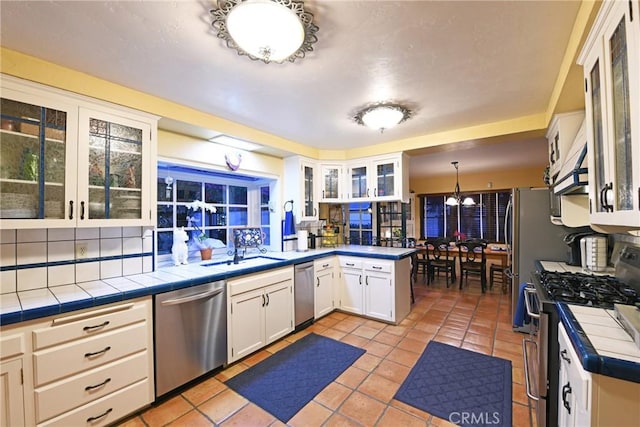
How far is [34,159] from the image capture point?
1683mm

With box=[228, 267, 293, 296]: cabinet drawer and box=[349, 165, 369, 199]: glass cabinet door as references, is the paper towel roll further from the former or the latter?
box=[349, 165, 369, 199]: glass cabinet door

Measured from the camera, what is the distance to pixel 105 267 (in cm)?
216

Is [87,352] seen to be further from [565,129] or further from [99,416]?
[565,129]

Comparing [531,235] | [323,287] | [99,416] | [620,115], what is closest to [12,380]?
[99,416]

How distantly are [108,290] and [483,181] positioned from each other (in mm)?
7109

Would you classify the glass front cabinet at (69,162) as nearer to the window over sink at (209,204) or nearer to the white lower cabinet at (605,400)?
the window over sink at (209,204)

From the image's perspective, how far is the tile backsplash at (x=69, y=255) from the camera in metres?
1.78

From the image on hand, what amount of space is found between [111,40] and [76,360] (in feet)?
6.16

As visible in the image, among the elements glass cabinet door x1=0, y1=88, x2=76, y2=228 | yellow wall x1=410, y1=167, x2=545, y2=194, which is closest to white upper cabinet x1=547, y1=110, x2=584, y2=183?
glass cabinet door x1=0, y1=88, x2=76, y2=228

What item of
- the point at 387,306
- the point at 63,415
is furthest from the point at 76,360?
the point at 387,306

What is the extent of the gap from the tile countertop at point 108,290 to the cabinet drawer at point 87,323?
0.19 ft

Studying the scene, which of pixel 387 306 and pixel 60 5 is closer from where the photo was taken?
pixel 60 5

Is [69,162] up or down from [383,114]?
down

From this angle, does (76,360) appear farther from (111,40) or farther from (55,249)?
(111,40)
